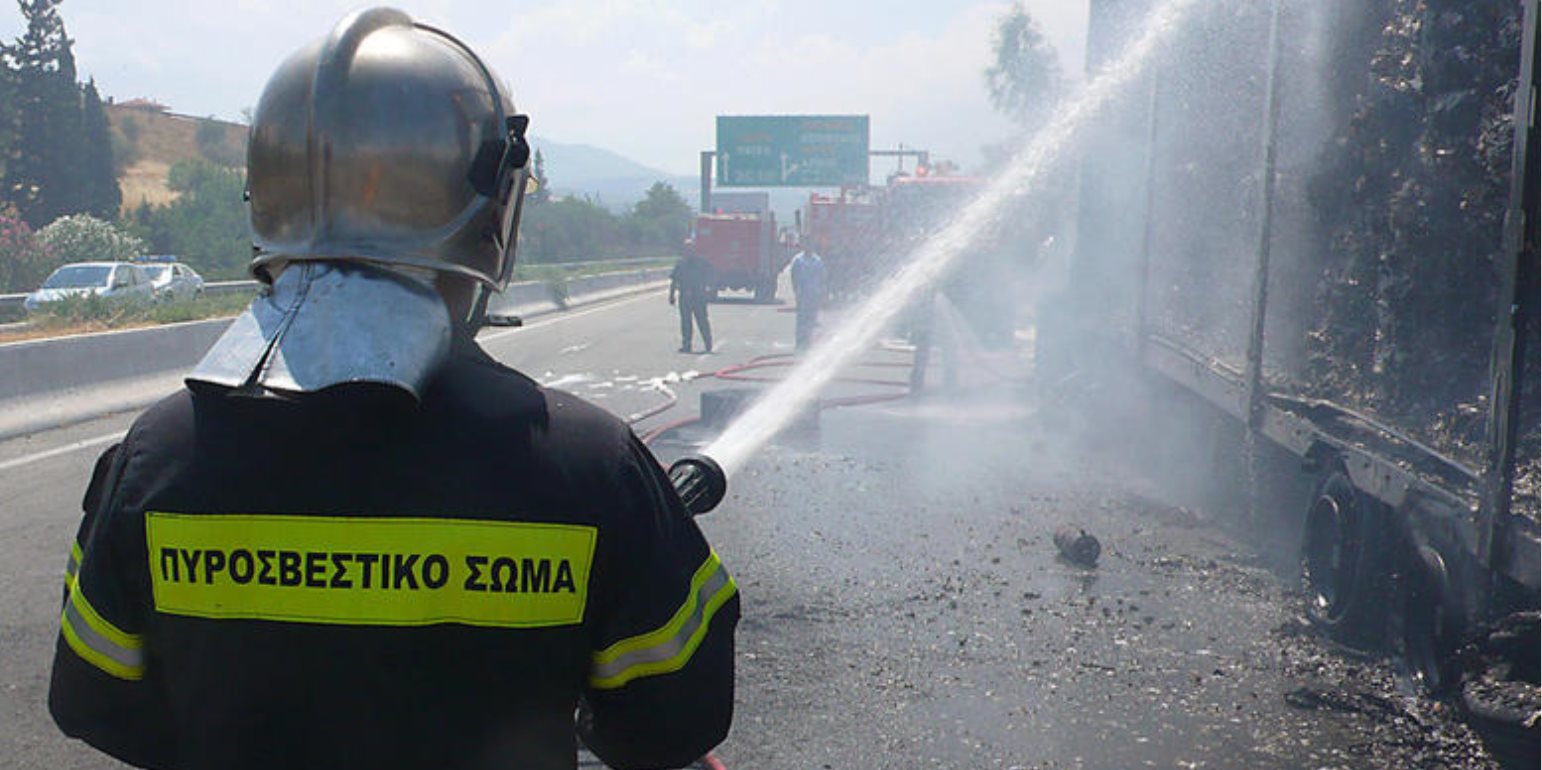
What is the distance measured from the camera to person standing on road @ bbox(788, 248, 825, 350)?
65.1 ft

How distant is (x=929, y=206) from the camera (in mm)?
23891

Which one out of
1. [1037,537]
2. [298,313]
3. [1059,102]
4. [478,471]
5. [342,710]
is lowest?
[1037,537]

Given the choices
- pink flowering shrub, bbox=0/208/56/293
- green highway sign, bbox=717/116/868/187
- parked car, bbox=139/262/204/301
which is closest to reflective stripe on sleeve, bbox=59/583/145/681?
parked car, bbox=139/262/204/301

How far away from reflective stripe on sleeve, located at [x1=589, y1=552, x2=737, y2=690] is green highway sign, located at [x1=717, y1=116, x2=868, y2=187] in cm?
4865

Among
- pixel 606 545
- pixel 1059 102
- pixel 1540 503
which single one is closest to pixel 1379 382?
pixel 1540 503

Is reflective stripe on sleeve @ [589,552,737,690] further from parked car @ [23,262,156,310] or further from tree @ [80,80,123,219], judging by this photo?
tree @ [80,80,123,219]

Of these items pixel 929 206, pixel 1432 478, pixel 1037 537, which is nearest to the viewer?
pixel 1432 478

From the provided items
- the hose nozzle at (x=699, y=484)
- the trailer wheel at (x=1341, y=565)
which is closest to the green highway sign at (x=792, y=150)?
the trailer wheel at (x=1341, y=565)

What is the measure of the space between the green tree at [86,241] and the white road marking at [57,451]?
91.0ft

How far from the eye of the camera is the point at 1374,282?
611 cm

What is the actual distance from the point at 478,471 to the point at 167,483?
37 centimetres

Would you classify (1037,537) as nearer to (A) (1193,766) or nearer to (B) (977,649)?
(B) (977,649)

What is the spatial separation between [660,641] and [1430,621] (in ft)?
13.2

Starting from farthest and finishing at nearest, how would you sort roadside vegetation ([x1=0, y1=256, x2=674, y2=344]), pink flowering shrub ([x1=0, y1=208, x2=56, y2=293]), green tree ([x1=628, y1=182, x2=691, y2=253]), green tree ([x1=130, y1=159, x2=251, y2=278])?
green tree ([x1=628, y1=182, x2=691, y2=253]), green tree ([x1=130, y1=159, x2=251, y2=278]), pink flowering shrub ([x1=0, y1=208, x2=56, y2=293]), roadside vegetation ([x1=0, y1=256, x2=674, y2=344])
